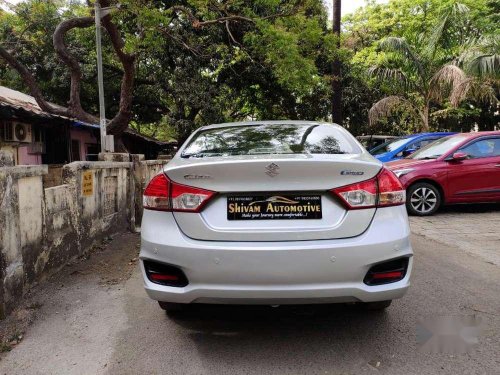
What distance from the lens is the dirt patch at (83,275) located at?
11.1 ft

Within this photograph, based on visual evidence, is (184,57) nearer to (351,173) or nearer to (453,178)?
(453,178)

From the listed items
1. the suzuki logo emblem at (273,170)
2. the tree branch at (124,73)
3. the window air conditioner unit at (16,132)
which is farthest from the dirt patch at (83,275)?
the window air conditioner unit at (16,132)

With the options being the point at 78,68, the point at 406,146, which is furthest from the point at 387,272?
the point at 78,68

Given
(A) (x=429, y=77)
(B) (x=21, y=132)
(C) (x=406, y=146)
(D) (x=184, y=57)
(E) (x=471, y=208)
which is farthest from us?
(D) (x=184, y=57)

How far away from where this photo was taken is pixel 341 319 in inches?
136

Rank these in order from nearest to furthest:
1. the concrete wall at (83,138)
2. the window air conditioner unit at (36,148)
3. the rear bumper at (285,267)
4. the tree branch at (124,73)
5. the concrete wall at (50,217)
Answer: the rear bumper at (285,267) < the concrete wall at (50,217) < the tree branch at (124,73) < the window air conditioner unit at (36,148) < the concrete wall at (83,138)

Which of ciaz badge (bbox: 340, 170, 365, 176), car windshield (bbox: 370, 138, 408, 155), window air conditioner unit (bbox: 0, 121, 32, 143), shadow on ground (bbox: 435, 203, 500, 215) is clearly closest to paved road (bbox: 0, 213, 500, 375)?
ciaz badge (bbox: 340, 170, 365, 176)

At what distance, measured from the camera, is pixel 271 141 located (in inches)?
139

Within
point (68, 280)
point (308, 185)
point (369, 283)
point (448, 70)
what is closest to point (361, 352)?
point (369, 283)

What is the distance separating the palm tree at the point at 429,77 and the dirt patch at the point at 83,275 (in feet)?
37.3

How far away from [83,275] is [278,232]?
285 cm

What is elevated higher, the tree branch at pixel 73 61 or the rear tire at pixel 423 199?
the tree branch at pixel 73 61

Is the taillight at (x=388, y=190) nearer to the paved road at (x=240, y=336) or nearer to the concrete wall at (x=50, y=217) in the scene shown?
the paved road at (x=240, y=336)

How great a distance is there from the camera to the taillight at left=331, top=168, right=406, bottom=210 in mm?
2789
